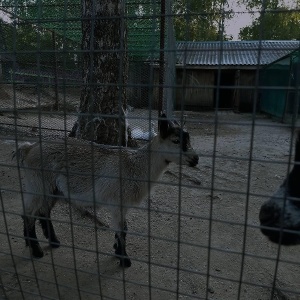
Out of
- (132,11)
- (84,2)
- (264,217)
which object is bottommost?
(264,217)

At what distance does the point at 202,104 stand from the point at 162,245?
13160 mm

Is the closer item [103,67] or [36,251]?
[36,251]

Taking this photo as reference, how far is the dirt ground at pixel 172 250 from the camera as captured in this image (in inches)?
75.2

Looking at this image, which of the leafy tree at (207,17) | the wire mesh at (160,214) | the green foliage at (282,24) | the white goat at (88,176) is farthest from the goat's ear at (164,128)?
the green foliage at (282,24)

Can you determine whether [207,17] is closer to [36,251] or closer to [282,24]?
[282,24]

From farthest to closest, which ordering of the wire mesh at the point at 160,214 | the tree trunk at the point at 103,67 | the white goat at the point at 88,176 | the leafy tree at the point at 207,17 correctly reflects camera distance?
the tree trunk at the point at 103,67
the white goat at the point at 88,176
the wire mesh at the point at 160,214
the leafy tree at the point at 207,17

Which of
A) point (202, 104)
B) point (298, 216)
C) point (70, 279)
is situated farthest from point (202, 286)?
point (202, 104)

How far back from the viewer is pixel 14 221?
4020 mm

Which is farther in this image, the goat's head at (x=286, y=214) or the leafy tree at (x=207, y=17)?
the goat's head at (x=286, y=214)

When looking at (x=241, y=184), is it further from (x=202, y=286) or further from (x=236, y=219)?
(x=202, y=286)

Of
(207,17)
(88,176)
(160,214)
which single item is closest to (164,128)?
(88,176)

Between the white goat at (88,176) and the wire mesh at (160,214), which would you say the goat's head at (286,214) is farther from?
the white goat at (88,176)

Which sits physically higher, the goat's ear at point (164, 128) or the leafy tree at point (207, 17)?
the leafy tree at point (207, 17)

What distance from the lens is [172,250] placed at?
3.56 m
